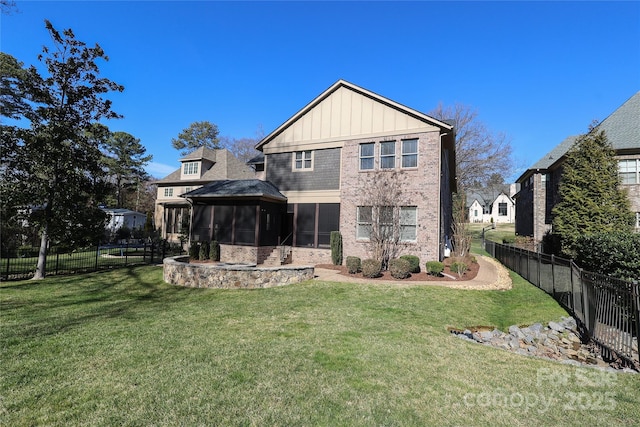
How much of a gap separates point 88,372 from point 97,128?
1398 centimetres

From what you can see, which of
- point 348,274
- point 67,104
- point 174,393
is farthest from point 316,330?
point 67,104

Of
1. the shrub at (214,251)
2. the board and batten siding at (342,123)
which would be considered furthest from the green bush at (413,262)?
the shrub at (214,251)

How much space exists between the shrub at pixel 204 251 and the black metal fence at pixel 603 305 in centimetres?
1428

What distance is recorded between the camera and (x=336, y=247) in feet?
47.7

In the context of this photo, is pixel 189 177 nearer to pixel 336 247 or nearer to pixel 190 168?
pixel 190 168

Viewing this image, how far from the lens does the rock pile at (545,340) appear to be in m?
5.79

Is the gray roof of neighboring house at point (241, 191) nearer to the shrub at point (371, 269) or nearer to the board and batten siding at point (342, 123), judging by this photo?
the board and batten siding at point (342, 123)

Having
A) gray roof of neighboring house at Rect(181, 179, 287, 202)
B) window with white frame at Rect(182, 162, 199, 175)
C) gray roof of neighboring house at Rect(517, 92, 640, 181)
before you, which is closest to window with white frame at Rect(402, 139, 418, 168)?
gray roof of neighboring house at Rect(181, 179, 287, 202)

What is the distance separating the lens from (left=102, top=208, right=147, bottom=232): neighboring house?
3388 cm

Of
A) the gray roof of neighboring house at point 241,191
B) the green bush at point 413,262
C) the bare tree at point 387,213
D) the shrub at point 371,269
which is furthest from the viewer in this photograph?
the gray roof of neighboring house at point 241,191

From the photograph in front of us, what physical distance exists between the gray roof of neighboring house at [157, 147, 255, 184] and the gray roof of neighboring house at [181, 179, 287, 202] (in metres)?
13.3

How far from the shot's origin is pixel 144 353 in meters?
4.95

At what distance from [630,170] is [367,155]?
1523 cm

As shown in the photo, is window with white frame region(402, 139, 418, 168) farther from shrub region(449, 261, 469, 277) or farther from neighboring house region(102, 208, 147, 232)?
neighboring house region(102, 208, 147, 232)
